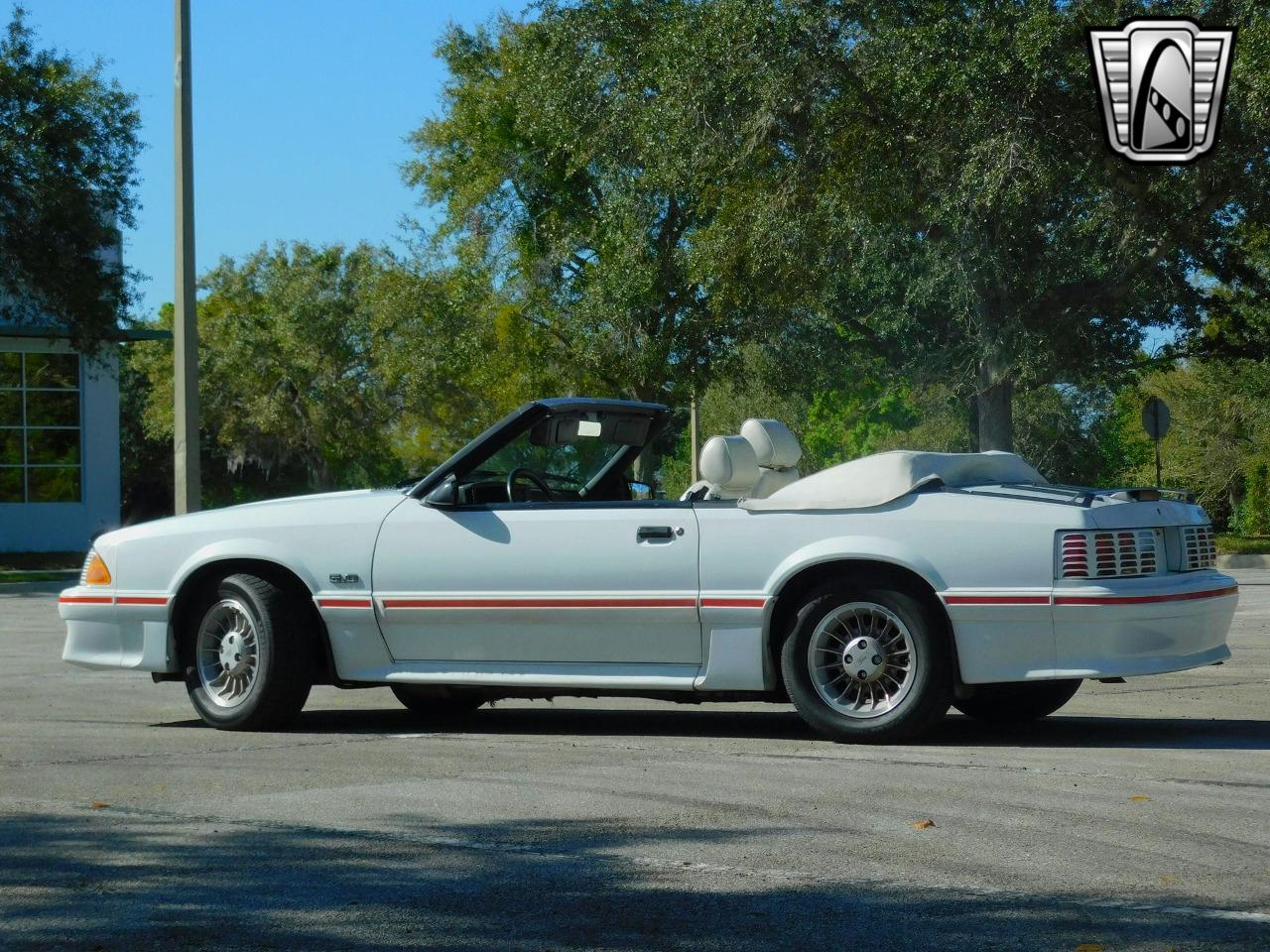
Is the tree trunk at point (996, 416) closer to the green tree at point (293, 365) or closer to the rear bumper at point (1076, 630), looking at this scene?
the rear bumper at point (1076, 630)

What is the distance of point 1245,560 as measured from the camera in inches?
1283

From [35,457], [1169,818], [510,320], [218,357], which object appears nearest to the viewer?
[1169,818]

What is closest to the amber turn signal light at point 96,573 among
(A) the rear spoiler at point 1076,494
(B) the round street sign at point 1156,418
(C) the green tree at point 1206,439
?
(A) the rear spoiler at point 1076,494

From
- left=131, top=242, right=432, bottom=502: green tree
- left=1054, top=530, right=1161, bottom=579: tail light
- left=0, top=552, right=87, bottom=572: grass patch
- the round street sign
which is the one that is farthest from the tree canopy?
left=131, top=242, right=432, bottom=502: green tree

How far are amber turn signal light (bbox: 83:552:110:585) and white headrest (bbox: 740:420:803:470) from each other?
3.29 meters

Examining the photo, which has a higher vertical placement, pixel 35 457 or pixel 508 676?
pixel 35 457

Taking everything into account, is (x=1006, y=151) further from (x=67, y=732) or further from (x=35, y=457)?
(x=35, y=457)

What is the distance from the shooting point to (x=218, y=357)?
6400 cm

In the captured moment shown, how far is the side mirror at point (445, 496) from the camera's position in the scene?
8375 millimetres

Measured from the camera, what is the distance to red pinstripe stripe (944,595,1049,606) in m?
7.34

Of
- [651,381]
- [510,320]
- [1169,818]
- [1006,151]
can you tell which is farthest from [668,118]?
[1169,818]

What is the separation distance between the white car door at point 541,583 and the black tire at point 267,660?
1.58 feet

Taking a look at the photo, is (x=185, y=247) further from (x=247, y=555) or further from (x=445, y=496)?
(x=445, y=496)

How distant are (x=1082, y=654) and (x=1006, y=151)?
54.5 feet
